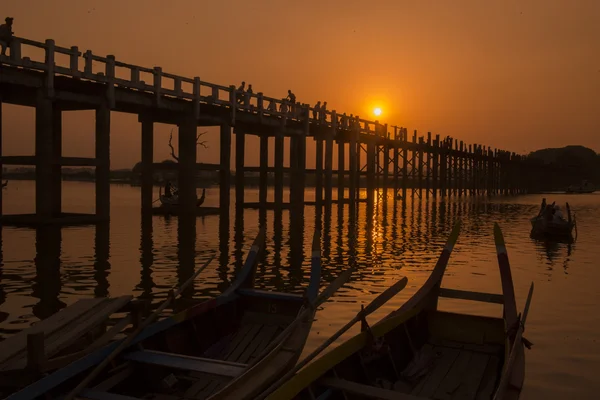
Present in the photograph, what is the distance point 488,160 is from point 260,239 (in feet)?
239

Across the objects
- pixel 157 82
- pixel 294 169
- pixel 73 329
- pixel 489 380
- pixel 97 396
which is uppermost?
pixel 157 82

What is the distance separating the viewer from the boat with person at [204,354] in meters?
4.88

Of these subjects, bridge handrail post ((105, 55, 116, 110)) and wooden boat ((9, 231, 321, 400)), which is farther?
bridge handrail post ((105, 55, 116, 110))

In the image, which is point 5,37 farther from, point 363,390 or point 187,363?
point 363,390

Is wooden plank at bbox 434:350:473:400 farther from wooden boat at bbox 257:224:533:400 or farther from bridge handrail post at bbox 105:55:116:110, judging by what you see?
bridge handrail post at bbox 105:55:116:110

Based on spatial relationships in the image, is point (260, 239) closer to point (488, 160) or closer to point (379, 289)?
point (379, 289)

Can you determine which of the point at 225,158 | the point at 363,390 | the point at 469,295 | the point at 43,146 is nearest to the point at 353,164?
the point at 225,158

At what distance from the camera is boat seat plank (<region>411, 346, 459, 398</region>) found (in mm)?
5930

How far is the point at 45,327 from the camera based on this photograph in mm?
5980

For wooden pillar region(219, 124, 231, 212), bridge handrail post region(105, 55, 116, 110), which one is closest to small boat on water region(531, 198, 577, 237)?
wooden pillar region(219, 124, 231, 212)

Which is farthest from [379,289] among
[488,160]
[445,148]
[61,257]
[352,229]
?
[488,160]

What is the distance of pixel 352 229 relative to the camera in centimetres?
2436

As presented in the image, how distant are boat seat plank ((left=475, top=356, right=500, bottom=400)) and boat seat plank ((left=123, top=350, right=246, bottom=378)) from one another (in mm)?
2367

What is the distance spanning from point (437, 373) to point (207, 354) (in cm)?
257
